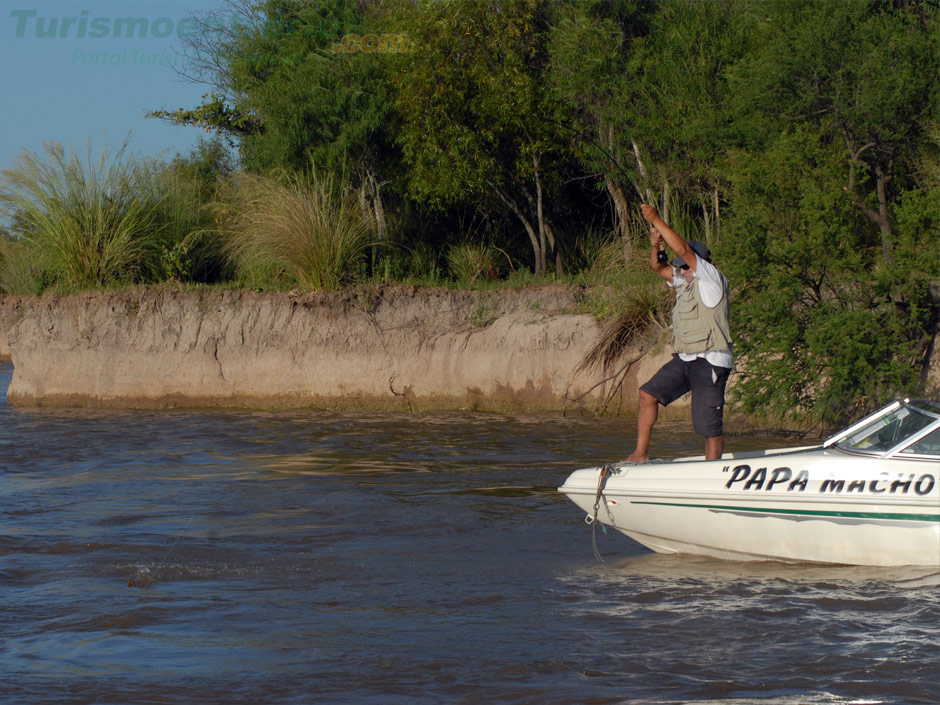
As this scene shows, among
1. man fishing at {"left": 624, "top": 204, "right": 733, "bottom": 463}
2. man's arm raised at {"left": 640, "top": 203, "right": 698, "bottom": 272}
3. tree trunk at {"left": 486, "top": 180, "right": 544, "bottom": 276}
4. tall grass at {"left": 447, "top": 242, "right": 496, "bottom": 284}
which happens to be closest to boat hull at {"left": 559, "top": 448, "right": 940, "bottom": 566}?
man fishing at {"left": 624, "top": 204, "right": 733, "bottom": 463}

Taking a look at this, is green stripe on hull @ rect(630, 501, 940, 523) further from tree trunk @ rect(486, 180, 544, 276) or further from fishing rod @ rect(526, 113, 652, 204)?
tree trunk @ rect(486, 180, 544, 276)

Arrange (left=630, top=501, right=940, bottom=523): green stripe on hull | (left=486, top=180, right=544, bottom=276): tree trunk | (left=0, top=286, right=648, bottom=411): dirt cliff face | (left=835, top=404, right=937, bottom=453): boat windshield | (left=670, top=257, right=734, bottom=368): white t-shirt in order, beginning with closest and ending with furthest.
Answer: (left=630, top=501, right=940, bottom=523): green stripe on hull → (left=835, top=404, right=937, bottom=453): boat windshield → (left=670, top=257, right=734, bottom=368): white t-shirt → (left=0, top=286, right=648, bottom=411): dirt cliff face → (left=486, top=180, right=544, bottom=276): tree trunk

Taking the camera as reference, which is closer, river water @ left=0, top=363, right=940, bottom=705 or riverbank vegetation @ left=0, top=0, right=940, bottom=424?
river water @ left=0, top=363, right=940, bottom=705

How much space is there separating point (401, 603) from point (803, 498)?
2.44m

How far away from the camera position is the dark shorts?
732 cm

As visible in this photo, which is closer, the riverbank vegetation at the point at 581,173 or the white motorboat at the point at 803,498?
the white motorboat at the point at 803,498

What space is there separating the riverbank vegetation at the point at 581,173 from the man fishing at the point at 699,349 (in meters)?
3.56

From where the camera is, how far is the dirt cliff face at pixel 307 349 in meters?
14.3

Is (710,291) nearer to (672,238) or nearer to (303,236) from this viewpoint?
(672,238)

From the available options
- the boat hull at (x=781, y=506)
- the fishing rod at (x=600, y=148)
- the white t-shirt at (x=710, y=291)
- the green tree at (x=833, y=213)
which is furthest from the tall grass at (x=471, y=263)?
the boat hull at (x=781, y=506)

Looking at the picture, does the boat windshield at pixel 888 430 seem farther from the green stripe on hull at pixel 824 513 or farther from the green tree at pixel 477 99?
the green tree at pixel 477 99

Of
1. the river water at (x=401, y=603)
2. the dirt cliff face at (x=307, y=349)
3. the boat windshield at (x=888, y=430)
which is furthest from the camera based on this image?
the dirt cliff face at (x=307, y=349)

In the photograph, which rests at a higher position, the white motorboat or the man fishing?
the man fishing

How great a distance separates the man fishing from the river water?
886 mm
